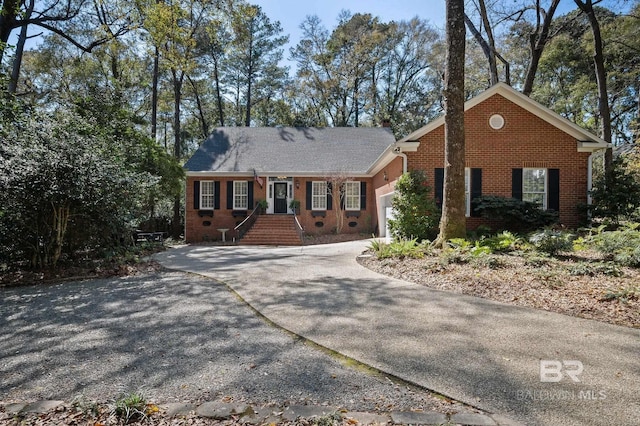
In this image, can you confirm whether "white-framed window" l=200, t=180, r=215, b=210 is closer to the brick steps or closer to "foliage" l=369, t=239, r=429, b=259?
the brick steps

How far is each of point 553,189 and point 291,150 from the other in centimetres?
1214

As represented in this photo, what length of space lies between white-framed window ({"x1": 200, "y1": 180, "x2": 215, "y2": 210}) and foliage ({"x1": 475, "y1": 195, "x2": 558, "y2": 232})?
12.2 m

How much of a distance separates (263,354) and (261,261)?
19.5ft

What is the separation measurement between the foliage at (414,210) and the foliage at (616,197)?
5.19 m

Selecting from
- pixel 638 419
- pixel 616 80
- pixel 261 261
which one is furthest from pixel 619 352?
pixel 616 80

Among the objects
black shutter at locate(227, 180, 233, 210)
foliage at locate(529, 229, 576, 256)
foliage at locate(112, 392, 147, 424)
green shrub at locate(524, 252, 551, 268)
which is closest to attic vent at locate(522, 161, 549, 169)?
foliage at locate(529, 229, 576, 256)

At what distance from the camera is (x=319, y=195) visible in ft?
56.2

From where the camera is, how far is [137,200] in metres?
9.27

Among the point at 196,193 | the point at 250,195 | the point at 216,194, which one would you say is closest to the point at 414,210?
the point at 250,195

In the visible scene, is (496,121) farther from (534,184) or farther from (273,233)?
(273,233)

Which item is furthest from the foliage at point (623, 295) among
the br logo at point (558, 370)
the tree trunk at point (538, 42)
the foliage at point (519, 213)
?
the tree trunk at point (538, 42)

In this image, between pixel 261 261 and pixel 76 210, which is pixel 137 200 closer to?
pixel 76 210

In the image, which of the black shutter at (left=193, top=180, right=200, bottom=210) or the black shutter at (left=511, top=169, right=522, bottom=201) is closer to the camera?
the black shutter at (left=511, top=169, right=522, bottom=201)

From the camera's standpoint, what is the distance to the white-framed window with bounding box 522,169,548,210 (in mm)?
11367
